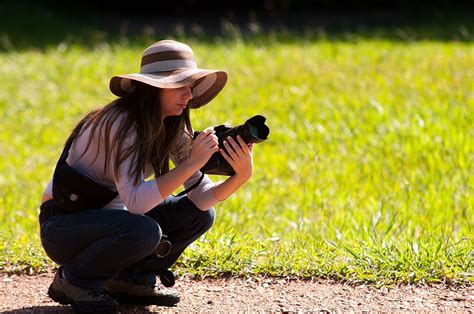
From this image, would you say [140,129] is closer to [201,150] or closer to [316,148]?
[201,150]

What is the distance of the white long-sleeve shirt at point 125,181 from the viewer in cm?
336

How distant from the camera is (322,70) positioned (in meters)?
8.28

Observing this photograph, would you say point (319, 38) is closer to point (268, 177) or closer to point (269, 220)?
point (268, 177)

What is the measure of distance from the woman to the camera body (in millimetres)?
34

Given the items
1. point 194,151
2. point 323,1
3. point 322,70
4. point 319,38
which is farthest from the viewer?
point 323,1

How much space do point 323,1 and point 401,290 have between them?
9521mm

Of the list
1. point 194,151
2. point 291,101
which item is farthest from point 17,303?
point 291,101

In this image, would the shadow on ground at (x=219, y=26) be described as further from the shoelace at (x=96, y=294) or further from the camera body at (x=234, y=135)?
the shoelace at (x=96, y=294)

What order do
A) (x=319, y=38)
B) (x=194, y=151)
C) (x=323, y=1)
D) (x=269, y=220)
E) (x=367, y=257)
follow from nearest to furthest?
(x=194, y=151) → (x=367, y=257) → (x=269, y=220) → (x=319, y=38) → (x=323, y=1)

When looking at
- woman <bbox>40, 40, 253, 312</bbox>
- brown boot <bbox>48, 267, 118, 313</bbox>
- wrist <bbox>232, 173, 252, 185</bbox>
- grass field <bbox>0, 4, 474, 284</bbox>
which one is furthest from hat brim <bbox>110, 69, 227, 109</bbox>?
grass field <bbox>0, 4, 474, 284</bbox>

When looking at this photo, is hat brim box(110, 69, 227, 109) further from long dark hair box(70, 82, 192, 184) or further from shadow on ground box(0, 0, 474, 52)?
shadow on ground box(0, 0, 474, 52)

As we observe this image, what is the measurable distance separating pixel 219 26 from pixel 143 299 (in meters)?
8.91

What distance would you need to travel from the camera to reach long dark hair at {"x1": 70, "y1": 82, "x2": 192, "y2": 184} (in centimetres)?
339

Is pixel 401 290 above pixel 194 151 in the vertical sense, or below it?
below
